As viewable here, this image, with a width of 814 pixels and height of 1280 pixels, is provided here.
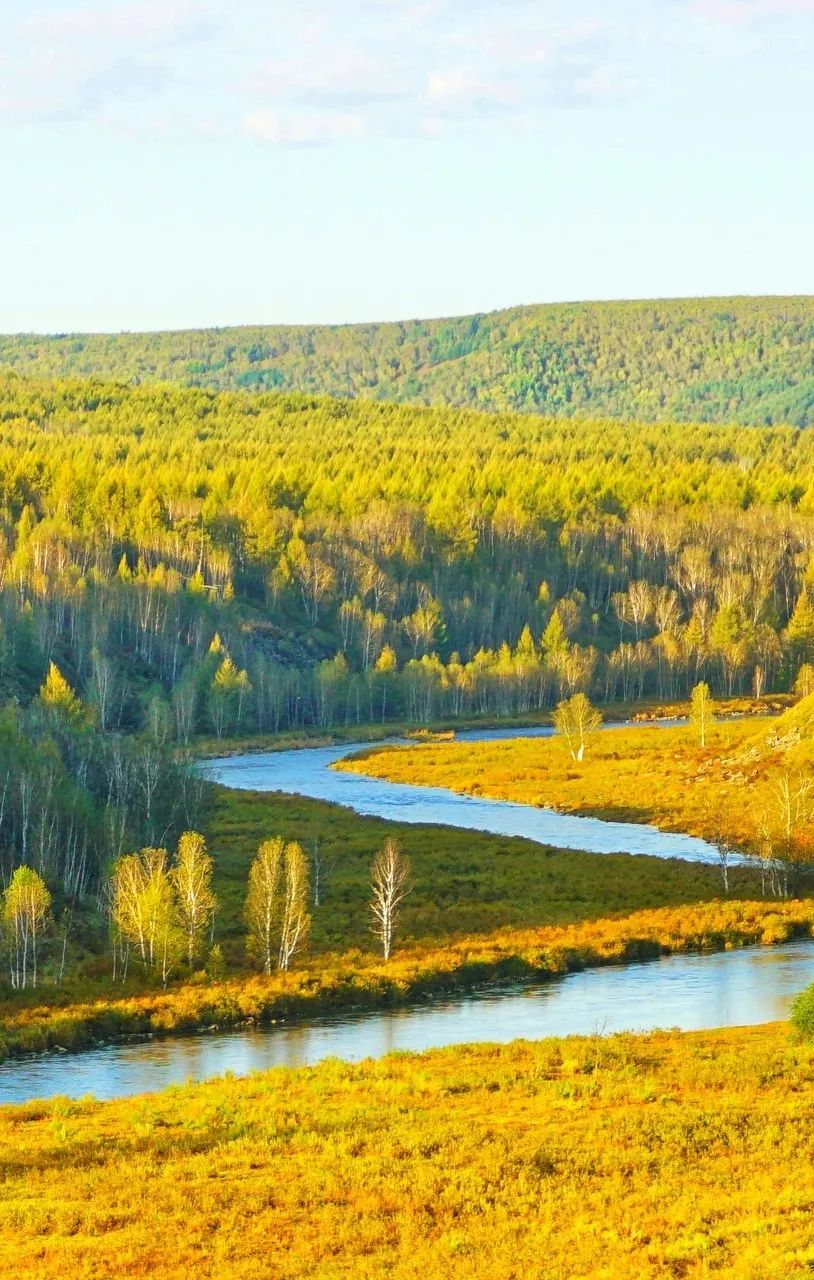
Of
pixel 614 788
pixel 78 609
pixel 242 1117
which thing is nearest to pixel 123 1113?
pixel 242 1117

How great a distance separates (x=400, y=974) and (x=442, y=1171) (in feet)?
68.3

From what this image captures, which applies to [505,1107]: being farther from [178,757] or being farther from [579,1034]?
[178,757]

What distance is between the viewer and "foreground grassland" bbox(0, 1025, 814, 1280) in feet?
81.4

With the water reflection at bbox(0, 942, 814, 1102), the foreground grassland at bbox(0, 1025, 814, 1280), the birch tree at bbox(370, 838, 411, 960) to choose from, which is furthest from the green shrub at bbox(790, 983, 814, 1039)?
the birch tree at bbox(370, 838, 411, 960)

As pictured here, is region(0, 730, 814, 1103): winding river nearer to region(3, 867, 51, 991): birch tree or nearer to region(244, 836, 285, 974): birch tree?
region(244, 836, 285, 974): birch tree

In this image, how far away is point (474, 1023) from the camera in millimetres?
45281

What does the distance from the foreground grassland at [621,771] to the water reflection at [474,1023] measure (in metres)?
23.3

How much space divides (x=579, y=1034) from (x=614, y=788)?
50.2m

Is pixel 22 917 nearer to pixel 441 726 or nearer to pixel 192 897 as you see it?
pixel 192 897

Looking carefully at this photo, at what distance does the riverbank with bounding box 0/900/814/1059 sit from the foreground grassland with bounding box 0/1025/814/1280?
729 cm

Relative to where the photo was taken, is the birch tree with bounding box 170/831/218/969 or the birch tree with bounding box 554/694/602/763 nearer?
the birch tree with bounding box 170/831/218/969

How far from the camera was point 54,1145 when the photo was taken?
32312 millimetres

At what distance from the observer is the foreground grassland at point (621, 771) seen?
3319 inches

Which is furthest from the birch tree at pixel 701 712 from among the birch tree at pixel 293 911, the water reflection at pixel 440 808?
the birch tree at pixel 293 911
